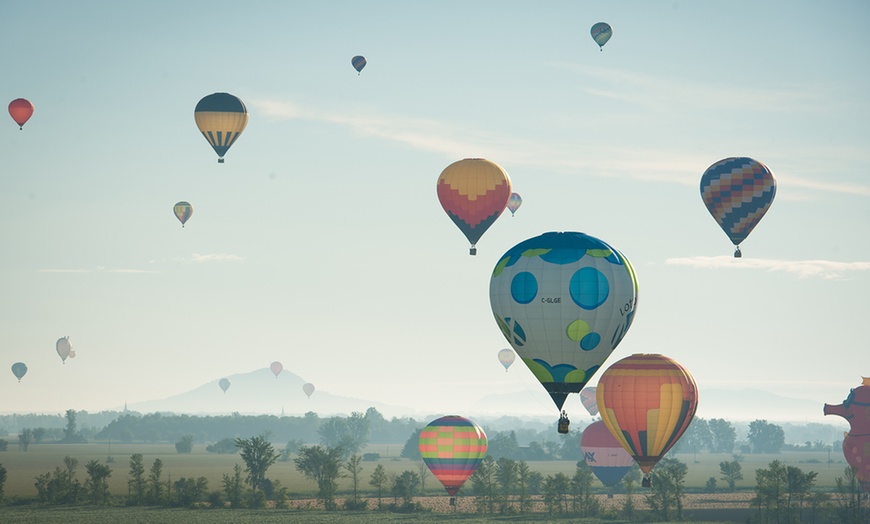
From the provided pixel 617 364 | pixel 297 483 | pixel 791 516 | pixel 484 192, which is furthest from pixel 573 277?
pixel 297 483

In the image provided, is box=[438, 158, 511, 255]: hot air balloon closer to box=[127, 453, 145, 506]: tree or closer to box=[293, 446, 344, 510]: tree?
box=[293, 446, 344, 510]: tree

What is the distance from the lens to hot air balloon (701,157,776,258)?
4001 inches

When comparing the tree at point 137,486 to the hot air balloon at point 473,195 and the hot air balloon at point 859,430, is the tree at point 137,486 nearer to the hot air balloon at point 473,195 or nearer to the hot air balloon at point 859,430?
the hot air balloon at point 473,195

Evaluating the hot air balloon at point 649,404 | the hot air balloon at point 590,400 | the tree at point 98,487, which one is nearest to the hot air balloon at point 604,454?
the hot air balloon at point 649,404

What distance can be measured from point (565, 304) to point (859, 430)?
2028 inches

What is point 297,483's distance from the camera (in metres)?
192

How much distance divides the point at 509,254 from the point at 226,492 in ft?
214

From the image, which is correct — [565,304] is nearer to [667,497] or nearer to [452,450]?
[452,450]

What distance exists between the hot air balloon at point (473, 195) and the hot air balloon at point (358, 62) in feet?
99.2

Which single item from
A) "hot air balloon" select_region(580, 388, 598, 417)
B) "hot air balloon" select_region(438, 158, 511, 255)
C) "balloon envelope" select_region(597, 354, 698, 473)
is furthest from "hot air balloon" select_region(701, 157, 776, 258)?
"hot air balloon" select_region(580, 388, 598, 417)

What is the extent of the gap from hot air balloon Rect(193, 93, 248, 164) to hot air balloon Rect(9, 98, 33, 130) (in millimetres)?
23281

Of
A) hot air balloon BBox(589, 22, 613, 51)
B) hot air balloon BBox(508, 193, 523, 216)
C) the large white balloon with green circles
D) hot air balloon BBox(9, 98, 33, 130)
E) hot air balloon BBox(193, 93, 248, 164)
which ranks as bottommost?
the large white balloon with green circles

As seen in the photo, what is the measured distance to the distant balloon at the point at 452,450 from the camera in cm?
10781

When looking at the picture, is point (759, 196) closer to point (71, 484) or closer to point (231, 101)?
point (231, 101)
